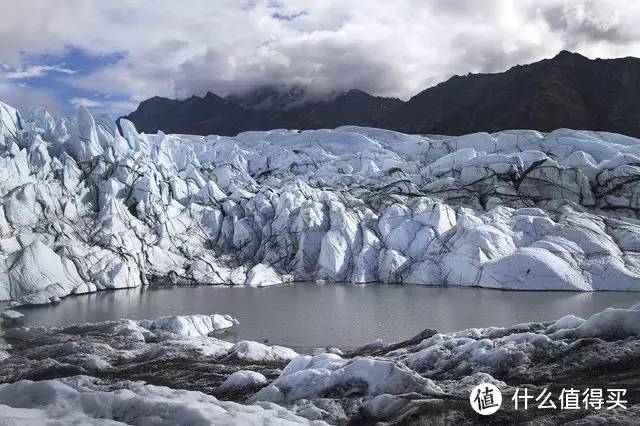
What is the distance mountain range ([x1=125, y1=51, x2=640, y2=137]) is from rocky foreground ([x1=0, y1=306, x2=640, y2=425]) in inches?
3557

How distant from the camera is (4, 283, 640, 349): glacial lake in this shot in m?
24.2

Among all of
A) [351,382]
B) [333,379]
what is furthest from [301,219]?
[351,382]

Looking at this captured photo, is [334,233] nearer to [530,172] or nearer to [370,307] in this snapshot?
[370,307]

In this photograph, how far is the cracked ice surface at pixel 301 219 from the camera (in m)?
36.7

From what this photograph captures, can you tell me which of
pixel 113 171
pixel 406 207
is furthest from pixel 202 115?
pixel 406 207

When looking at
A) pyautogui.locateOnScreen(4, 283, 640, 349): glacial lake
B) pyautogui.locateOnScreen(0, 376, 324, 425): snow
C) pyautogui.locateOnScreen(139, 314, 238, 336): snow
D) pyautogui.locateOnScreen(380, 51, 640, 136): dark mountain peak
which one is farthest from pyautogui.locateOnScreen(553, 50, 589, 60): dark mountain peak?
pyautogui.locateOnScreen(0, 376, 324, 425): snow

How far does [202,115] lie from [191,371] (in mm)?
135358

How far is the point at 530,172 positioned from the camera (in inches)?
1928

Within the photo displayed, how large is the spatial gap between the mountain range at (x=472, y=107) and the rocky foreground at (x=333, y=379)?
90.4m

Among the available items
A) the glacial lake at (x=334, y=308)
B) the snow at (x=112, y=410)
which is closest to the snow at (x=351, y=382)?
the snow at (x=112, y=410)

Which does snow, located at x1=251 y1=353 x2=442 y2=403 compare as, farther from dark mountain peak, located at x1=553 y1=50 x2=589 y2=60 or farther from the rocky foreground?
dark mountain peak, located at x1=553 y1=50 x2=589 y2=60

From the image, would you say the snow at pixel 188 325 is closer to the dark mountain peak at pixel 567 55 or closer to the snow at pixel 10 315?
the snow at pixel 10 315

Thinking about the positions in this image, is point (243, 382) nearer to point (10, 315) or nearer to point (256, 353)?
point (256, 353)

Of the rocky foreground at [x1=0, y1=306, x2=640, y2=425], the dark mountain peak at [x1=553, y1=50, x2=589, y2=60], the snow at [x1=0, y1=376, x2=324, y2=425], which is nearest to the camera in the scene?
the snow at [x1=0, y1=376, x2=324, y2=425]
